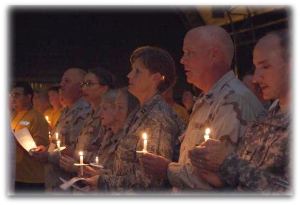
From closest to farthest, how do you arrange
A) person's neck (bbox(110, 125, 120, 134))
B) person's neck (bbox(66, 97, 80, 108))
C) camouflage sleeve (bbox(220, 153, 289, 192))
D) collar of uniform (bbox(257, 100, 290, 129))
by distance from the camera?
1. camouflage sleeve (bbox(220, 153, 289, 192))
2. collar of uniform (bbox(257, 100, 290, 129))
3. person's neck (bbox(110, 125, 120, 134))
4. person's neck (bbox(66, 97, 80, 108))

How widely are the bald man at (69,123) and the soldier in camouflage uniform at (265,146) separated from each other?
2347mm

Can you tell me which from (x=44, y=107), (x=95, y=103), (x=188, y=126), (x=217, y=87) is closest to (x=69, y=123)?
(x=95, y=103)

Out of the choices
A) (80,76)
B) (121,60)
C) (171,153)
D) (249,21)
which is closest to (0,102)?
(171,153)

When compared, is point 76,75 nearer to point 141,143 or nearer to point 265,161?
point 141,143

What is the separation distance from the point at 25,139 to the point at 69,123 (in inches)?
14.7

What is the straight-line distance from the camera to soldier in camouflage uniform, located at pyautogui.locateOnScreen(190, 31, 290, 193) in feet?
6.52

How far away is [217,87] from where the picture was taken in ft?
8.55

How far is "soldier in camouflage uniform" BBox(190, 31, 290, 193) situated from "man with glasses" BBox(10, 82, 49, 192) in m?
3.05

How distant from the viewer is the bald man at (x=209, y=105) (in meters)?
2.42

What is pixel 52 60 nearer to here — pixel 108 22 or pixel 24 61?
pixel 24 61

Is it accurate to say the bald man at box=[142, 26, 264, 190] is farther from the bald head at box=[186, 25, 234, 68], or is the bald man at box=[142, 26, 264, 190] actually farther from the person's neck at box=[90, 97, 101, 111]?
the person's neck at box=[90, 97, 101, 111]

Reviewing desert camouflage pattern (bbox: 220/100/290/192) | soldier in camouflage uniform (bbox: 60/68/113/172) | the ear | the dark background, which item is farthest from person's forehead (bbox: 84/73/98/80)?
the dark background

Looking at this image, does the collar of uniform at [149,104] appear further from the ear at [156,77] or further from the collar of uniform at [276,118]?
the collar of uniform at [276,118]

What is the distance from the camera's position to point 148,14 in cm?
1188
